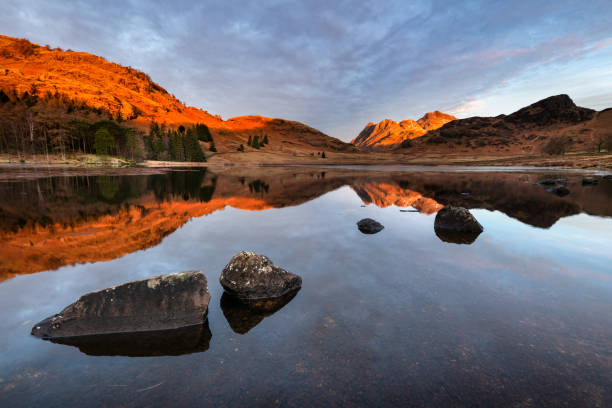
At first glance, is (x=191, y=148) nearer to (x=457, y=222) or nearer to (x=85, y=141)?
(x=85, y=141)

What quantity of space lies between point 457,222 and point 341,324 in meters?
11.7

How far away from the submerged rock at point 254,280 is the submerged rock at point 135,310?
101 cm

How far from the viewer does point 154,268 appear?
29.9ft

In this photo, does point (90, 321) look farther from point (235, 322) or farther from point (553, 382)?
point (553, 382)

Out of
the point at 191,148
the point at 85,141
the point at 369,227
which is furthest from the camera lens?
the point at 191,148

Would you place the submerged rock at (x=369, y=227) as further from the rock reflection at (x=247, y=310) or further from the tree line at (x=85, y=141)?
the tree line at (x=85, y=141)

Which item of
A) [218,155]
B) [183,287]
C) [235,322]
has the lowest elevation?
[235,322]

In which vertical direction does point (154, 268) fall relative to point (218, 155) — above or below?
below

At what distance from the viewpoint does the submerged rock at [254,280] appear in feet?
23.6

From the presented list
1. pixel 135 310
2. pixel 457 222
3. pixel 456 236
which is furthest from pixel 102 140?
pixel 456 236

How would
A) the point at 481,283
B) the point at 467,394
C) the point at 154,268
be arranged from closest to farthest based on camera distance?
the point at 467,394 → the point at 481,283 → the point at 154,268

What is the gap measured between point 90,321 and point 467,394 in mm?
7684

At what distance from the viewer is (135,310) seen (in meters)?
5.88

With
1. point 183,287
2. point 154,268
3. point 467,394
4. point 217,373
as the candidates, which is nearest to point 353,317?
point 467,394
